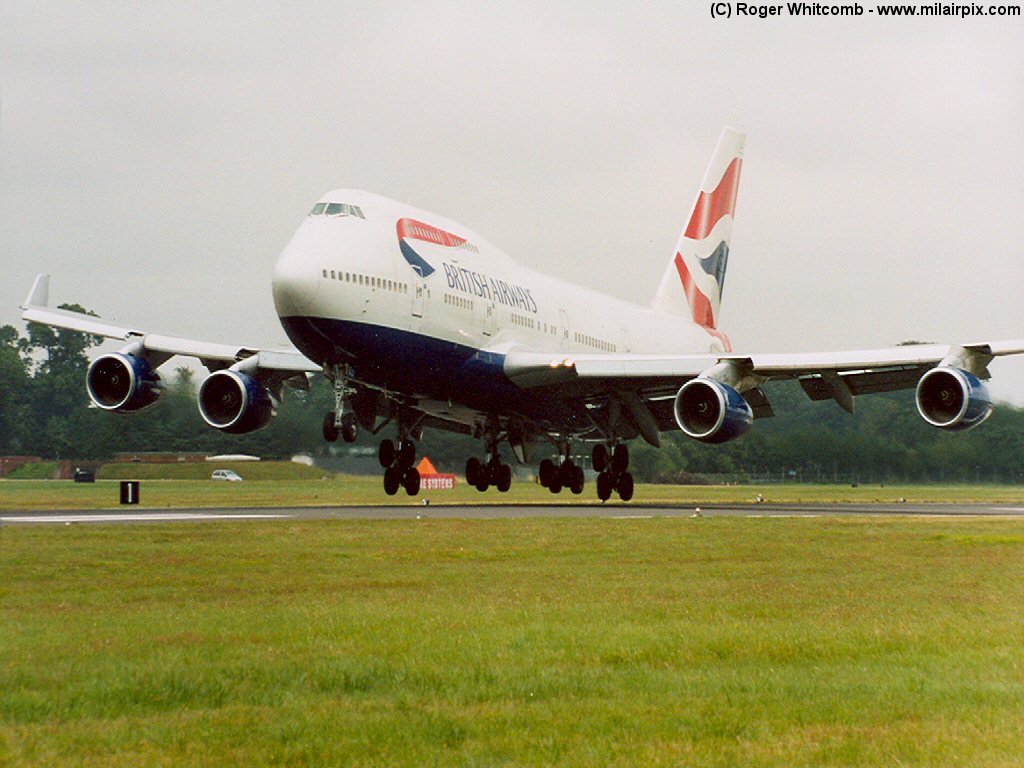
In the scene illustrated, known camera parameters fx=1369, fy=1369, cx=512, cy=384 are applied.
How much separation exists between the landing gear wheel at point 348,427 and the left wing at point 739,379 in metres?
6.04

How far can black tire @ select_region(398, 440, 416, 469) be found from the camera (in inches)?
1421

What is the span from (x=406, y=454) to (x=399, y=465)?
0.38 m

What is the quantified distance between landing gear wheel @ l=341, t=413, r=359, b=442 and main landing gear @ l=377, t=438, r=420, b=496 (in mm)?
5832

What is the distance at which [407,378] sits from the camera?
106 feet

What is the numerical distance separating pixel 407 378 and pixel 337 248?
402 cm

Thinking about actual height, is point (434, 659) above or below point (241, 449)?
below

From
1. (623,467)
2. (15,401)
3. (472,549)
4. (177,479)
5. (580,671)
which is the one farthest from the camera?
(177,479)

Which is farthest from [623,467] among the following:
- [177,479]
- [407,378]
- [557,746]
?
[557,746]

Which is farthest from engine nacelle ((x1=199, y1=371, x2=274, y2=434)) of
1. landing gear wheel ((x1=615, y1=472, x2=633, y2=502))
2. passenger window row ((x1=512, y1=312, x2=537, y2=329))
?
landing gear wheel ((x1=615, y1=472, x2=633, y2=502))

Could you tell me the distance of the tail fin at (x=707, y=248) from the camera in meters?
51.2

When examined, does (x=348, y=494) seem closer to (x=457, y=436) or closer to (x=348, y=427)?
(x=457, y=436)

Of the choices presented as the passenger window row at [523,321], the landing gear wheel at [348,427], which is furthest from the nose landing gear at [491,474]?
the landing gear wheel at [348,427]

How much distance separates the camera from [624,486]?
40688 mm

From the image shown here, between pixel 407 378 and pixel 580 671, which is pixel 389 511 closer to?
pixel 407 378
